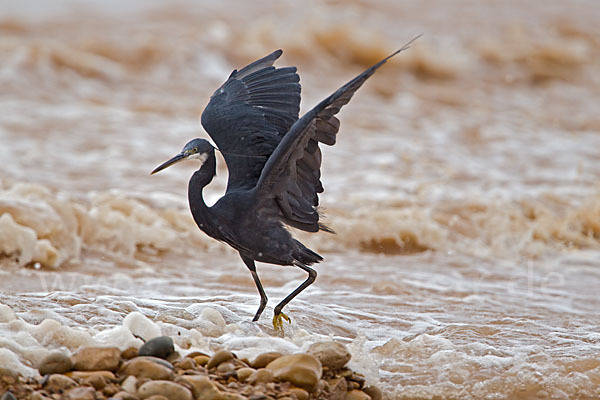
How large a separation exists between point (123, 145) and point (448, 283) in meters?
5.33

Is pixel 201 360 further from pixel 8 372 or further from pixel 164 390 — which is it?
pixel 8 372

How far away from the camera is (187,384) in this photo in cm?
329

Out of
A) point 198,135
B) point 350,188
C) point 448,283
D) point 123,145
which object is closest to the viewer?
point 448,283

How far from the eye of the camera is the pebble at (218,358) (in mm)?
3572

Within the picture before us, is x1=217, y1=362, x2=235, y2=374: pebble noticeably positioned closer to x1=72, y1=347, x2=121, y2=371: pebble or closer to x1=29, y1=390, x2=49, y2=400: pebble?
x1=72, y1=347, x2=121, y2=371: pebble

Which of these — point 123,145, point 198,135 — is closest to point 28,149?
point 123,145

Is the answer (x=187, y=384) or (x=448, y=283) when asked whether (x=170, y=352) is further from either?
(x=448, y=283)

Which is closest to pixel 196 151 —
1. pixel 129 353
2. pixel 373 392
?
pixel 129 353

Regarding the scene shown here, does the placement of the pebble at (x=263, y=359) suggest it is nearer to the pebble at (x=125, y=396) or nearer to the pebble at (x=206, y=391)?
the pebble at (x=206, y=391)

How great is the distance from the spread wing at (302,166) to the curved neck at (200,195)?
0.30 meters

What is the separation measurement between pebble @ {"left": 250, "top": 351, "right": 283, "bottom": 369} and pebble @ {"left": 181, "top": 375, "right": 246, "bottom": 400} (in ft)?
1.10

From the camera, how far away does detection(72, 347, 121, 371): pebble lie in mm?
3379

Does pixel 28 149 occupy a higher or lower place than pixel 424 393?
higher

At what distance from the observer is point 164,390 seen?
3215 mm
